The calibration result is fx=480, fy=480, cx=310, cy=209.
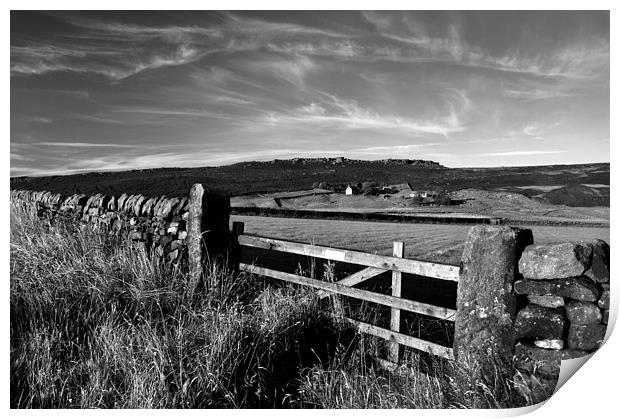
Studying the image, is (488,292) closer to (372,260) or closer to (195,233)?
Answer: (372,260)

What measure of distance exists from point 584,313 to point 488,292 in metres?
0.64

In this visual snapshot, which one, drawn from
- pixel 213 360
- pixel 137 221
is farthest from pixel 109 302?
pixel 137 221

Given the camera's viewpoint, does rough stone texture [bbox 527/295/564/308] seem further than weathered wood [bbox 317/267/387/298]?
No

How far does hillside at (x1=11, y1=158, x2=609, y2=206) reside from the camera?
5043 millimetres

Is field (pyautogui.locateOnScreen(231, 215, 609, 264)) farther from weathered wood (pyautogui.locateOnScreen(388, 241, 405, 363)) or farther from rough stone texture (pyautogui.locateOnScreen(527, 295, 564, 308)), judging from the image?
rough stone texture (pyautogui.locateOnScreen(527, 295, 564, 308))

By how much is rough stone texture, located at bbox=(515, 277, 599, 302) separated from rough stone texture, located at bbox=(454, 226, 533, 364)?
0.32 ft

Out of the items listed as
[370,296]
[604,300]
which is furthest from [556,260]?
[370,296]

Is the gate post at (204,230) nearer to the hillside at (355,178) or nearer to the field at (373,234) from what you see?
the hillside at (355,178)

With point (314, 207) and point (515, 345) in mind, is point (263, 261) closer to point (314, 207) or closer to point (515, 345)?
point (314, 207)

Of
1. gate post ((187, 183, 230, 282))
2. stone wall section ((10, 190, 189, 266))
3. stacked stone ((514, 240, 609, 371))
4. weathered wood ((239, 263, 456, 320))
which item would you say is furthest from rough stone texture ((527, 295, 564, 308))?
stone wall section ((10, 190, 189, 266))

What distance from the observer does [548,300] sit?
3453 millimetres

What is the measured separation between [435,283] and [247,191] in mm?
3261

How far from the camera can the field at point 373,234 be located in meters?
6.69

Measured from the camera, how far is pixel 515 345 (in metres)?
3.54
